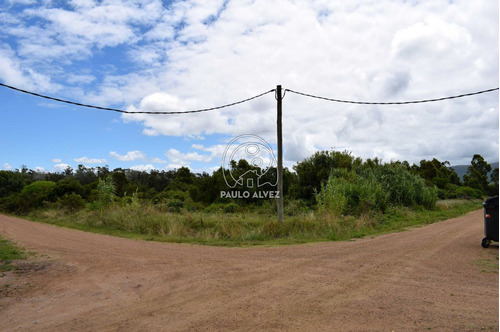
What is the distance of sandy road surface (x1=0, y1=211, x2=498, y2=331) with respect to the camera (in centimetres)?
488

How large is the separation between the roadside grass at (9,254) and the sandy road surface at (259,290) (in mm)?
621

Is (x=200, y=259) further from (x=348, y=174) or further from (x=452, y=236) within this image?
(x=348, y=174)

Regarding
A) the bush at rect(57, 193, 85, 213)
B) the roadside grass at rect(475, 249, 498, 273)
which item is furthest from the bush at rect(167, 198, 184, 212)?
the roadside grass at rect(475, 249, 498, 273)

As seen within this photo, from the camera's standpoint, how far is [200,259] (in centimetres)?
916

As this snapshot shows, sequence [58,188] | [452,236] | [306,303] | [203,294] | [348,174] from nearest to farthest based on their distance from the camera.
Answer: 1. [306,303]
2. [203,294]
3. [452,236]
4. [348,174]
5. [58,188]

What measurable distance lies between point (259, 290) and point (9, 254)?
756cm

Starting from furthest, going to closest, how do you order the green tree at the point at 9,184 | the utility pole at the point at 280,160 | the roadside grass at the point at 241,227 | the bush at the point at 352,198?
the green tree at the point at 9,184 < the bush at the point at 352,198 < the utility pole at the point at 280,160 < the roadside grass at the point at 241,227

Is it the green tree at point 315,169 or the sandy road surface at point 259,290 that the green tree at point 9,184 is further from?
the sandy road surface at point 259,290

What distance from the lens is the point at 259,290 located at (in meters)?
6.31

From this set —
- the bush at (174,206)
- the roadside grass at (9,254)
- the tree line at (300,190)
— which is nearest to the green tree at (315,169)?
the tree line at (300,190)

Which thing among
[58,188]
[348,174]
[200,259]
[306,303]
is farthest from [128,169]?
[306,303]

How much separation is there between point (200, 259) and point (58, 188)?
1057 inches

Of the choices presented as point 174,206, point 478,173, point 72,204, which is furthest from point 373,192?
point 478,173

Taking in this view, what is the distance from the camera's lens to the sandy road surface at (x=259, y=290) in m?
4.88
